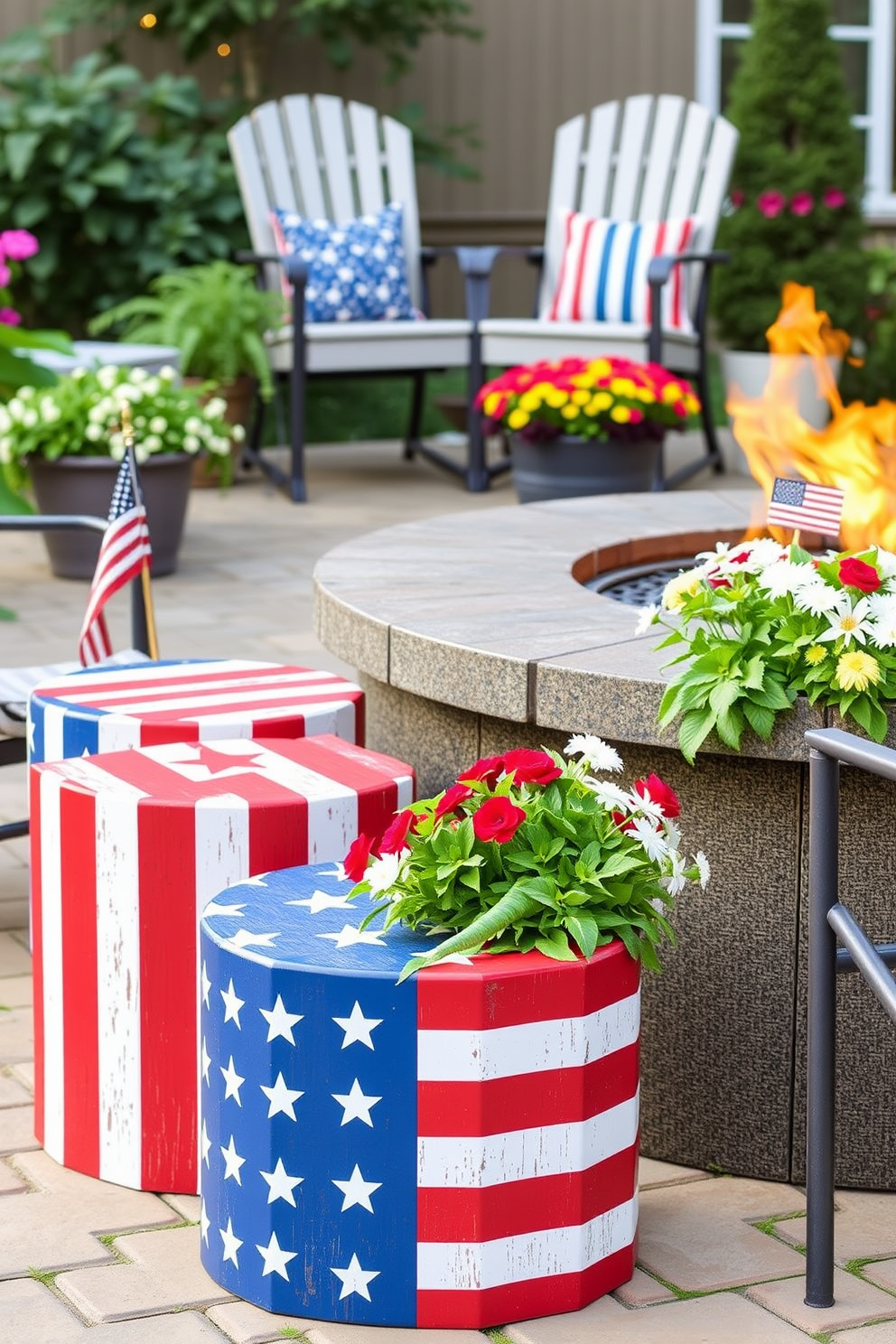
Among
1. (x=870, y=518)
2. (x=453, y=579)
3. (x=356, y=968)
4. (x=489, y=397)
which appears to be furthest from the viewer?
(x=489, y=397)

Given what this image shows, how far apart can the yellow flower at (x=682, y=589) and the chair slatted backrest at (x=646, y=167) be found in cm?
517

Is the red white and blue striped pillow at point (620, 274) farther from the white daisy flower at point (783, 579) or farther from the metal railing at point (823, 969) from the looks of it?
the metal railing at point (823, 969)

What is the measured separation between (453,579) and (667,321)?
4442 mm

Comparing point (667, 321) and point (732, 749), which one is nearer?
point (732, 749)

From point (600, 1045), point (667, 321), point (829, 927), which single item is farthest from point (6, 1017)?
point (667, 321)

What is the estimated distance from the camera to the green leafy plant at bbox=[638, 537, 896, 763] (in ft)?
6.74

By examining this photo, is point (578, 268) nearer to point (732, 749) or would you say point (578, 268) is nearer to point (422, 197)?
point (422, 197)

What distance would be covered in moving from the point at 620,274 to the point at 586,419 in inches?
50.2

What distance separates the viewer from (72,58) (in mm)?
9133

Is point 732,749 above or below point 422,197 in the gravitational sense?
below

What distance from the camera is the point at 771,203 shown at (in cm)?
765

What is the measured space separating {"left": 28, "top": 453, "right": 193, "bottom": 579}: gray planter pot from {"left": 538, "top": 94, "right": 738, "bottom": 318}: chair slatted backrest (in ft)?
7.70

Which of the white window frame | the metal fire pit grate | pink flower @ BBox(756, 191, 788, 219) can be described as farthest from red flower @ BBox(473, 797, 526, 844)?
the white window frame

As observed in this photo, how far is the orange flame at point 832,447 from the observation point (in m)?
2.72
